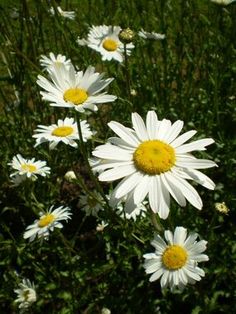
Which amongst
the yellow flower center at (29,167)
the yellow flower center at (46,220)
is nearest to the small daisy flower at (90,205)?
the yellow flower center at (46,220)

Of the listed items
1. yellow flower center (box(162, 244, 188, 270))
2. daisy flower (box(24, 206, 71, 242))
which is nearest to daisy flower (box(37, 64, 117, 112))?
yellow flower center (box(162, 244, 188, 270))

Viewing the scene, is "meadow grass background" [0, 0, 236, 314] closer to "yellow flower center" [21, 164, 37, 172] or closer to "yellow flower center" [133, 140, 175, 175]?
"yellow flower center" [21, 164, 37, 172]

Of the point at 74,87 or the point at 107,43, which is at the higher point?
the point at 74,87

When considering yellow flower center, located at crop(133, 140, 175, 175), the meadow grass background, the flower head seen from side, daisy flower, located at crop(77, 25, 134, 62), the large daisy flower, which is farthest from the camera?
daisy flower, located at crop(77, 25, 134, 62)

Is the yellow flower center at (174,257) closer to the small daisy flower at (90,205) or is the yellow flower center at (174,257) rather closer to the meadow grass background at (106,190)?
the meadow grass background at (106,190)

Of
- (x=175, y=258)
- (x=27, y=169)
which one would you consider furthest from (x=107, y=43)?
(x=175, y=258)

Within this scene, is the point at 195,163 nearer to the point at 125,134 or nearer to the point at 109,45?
the point at 125,134

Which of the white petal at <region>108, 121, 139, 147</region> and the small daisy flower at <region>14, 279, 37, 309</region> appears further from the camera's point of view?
the small daisy flower at <region>14, 279, 37, 309</region>

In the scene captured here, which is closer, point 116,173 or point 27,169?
point 116,173
